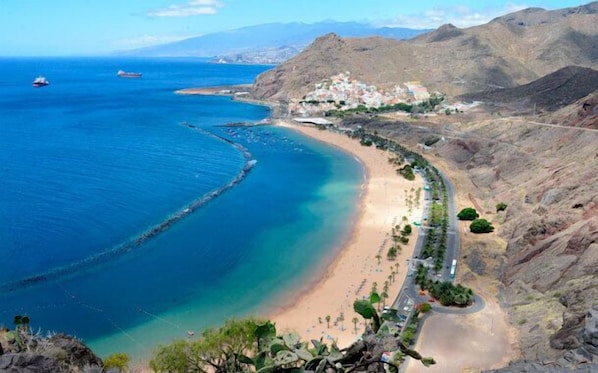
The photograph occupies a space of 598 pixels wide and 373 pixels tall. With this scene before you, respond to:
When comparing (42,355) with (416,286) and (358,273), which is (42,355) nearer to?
(416,286)

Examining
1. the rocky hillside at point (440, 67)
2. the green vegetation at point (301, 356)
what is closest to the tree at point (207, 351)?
the green vegetation at point (301, 356)

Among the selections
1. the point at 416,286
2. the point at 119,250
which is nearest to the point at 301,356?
the point at 416,286

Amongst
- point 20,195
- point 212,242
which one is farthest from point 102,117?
point 212,242

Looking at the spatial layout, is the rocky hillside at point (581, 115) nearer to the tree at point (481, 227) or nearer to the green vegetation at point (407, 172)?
the green vegetation at point (407, 172)

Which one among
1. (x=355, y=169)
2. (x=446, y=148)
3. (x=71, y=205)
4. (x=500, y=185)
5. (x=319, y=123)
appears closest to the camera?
(x=71, y=205)

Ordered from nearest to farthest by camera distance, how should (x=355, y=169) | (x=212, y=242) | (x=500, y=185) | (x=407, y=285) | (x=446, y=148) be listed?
(x=407, y=285)
(x=212, y=242)
(x=500, y=185)
(x=355, y=169)
(x=446, y=148)

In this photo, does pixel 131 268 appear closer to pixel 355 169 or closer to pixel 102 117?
pixel 355 169

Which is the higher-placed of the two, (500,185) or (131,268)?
(500,185)
